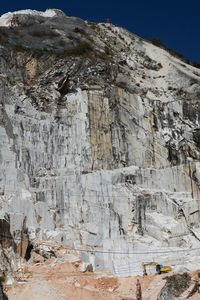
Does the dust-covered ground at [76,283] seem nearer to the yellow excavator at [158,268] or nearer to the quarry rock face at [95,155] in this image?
the yellow excavator at [158,268]

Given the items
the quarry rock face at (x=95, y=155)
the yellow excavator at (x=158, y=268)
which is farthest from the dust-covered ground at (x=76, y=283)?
the quarry rock face at (x=95, y=155)

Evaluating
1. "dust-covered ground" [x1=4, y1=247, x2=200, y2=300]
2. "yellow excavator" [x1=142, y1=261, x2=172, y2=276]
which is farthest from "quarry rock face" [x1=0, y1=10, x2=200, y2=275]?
"dust-covered ground" [x1=4, y1=247, x2=200, y2=300]

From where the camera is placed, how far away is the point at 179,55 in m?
59.6

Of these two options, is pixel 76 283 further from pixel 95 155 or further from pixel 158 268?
pixel 95 155

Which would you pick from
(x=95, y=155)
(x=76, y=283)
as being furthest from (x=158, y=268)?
(x=95, y=155)

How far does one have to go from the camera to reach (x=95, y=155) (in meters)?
38.6

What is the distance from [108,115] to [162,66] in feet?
40.0

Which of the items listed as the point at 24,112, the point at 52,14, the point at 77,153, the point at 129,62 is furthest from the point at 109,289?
the point at 52,14

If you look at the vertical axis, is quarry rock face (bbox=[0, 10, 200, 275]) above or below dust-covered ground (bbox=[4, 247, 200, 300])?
above

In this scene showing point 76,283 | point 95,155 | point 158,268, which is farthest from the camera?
point 95,155

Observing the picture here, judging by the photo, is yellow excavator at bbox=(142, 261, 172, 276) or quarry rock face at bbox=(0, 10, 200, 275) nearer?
yellow excavator at bbox=(142, 261, 172, 276)

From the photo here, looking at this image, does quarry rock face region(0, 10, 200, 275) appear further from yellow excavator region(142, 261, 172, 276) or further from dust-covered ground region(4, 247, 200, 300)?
dust-covered ground region(4, 247, 200, 300)

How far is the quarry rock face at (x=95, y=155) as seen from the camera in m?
34.3

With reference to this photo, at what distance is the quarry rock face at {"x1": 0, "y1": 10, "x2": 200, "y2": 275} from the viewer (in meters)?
34.3
